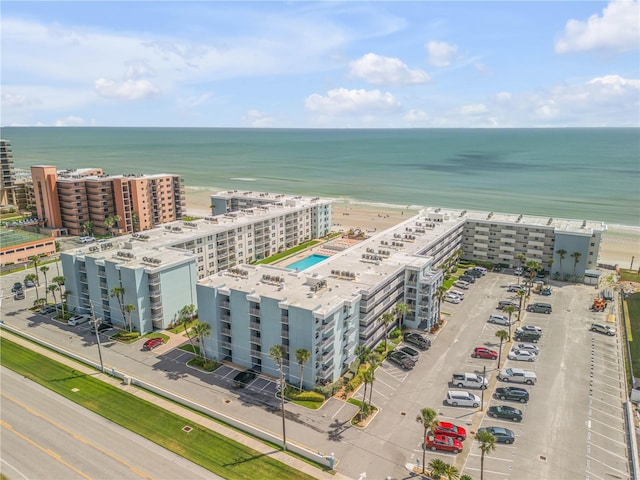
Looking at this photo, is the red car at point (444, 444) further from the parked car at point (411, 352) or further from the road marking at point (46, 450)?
the road marking at point (46, 450)

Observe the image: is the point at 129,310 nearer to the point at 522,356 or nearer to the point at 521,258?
the point at 522,356

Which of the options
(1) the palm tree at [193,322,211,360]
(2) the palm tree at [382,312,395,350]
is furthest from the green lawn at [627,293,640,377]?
(1) the palm tree at [193,322,211,360]

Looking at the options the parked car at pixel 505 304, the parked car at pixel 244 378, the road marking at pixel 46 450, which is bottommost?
the road marking at pixel 46 450

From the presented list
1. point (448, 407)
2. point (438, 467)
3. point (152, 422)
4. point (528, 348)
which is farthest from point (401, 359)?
point (152, 422)

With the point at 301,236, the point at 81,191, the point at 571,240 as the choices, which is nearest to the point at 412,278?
the point at 571,240

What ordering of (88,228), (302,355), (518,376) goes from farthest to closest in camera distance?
(88,228), (518,376), (302,355)

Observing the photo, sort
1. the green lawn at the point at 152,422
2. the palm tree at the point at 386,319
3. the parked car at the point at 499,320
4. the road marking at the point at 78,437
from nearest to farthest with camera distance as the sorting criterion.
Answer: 1. the road marking at the point at 78,437
2. the green lawn at the point at 152,422
3. the palm tree at the point at 386,319
4. the parked car at the point at 499,320

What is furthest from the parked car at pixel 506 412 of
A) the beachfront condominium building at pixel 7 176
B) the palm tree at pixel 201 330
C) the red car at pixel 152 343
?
the beachfront condominium building at pixel 7 176

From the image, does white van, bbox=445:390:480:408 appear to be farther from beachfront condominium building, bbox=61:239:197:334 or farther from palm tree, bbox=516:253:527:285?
palm tree, bbox=516:253:527:285
